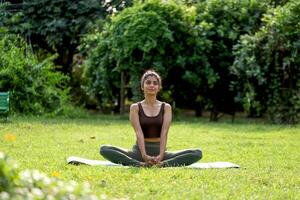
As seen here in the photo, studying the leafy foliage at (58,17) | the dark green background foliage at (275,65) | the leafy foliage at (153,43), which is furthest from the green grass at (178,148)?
the leafy foliage at (58,17)

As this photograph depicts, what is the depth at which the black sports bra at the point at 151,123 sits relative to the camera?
26.3ft

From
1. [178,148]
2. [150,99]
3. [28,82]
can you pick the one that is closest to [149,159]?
[150,99]

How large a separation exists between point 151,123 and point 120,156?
57 centimetres

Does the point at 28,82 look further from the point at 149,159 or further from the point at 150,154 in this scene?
the point at 149,159

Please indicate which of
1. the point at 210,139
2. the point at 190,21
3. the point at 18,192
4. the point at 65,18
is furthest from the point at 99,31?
the point at 18,192

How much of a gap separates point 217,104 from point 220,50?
5.24ft

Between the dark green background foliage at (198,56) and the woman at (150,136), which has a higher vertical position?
the dark green background foliage at (198,56)

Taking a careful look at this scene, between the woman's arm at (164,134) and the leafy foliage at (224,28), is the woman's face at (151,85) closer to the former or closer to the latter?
the woman's arm at (164,134)

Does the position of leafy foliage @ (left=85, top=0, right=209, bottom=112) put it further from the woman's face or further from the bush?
the bush

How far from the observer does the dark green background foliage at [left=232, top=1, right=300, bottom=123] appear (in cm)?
1577

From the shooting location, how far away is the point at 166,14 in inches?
665

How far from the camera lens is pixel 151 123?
8.01m

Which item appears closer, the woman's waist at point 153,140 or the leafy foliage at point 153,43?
the woman's waist at point 153,140

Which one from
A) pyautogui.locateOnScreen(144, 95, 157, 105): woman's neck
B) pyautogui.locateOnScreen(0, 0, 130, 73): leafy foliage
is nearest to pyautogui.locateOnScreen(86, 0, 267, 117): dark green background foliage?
pyautogui.locateOnScreen(0, 0, 130, 73): leafy foliage
